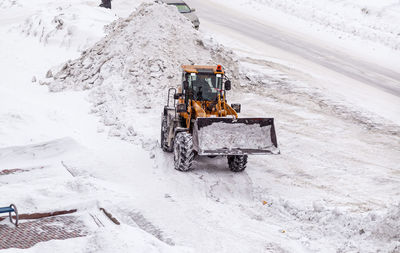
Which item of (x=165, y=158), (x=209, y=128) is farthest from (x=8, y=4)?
(x=209, y=128)

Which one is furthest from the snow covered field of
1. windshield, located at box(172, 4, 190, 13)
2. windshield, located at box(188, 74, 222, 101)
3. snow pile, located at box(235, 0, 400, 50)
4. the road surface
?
snow pile, located at box(235, 0, 400, 50)

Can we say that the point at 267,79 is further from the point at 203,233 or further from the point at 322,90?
the point at 203,233

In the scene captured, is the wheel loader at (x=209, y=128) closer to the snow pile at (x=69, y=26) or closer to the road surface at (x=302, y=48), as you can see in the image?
the road surface at (x=302, y=48)

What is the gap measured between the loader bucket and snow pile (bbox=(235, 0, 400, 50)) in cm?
2002

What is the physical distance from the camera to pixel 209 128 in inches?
436

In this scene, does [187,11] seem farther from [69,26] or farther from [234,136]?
[234,136]

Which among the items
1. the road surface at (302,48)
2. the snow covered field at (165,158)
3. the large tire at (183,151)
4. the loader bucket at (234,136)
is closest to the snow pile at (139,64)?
the snow covered field at (165,158)

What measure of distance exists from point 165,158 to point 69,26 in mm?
13460

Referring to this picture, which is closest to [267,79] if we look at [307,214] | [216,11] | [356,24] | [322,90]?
[322,90]

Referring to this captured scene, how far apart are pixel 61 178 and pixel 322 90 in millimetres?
11355

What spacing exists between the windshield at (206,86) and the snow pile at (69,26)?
11.2 meters

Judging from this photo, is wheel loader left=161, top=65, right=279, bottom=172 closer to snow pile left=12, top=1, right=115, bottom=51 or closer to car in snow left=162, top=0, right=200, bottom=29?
snow pile left=12, top=1, right=115, bottom=51

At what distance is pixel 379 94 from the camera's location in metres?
18.7

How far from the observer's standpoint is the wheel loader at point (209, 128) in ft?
36.2
